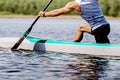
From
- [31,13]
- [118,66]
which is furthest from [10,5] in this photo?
[118,66]

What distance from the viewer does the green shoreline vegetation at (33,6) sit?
76.9 m

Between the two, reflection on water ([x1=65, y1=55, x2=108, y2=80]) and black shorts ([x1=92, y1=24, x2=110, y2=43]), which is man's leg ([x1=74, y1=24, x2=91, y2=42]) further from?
reflection on water ([x1=65, y1=55, x2=108, y2=80])

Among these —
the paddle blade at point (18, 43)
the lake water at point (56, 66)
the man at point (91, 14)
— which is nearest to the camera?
the lake water at point (56, 66)

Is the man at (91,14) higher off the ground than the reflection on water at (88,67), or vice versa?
the man at (91,14)

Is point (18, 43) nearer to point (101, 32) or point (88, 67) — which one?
point (101, 32)

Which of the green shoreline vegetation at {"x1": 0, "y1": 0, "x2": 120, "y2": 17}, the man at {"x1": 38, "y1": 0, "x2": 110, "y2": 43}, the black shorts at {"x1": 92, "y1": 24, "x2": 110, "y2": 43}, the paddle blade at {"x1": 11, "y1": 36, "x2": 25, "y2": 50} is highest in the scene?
the man at {"x1": 38, "y1": 0, "x2": 110, "y2": 43}

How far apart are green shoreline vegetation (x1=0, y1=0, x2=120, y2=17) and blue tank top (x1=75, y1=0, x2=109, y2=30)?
2386 inches

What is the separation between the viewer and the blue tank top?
48.6 ft

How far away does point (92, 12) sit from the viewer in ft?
48.9

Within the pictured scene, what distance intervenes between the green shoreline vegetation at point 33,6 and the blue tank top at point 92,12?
6059cm

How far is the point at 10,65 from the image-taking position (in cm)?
1345

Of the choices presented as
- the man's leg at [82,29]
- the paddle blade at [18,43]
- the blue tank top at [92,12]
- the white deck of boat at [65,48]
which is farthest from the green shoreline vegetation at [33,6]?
the blue tank top at [92,12]

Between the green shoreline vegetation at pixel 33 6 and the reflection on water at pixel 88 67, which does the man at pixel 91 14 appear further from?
the green shoreline vegetation at pixel 33 6

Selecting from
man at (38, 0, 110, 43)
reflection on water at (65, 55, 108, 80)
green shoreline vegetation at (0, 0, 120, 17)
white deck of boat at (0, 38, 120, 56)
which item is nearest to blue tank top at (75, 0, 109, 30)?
man at (38, 0, 110, 43)
